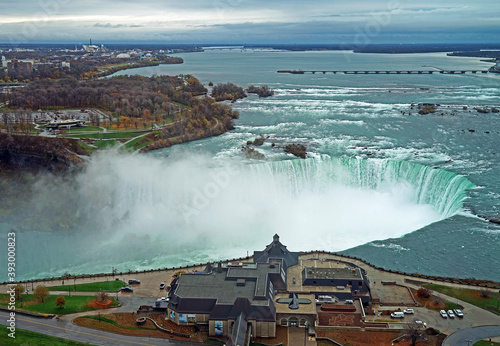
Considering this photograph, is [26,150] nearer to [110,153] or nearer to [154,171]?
[110,153]

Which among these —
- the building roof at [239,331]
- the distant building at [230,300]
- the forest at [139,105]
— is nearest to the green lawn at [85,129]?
the forest at [139,105]

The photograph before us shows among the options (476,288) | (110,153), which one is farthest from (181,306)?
(110,153)

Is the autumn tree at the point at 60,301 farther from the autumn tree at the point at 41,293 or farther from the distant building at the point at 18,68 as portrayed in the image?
the distant building at the point at 18,68

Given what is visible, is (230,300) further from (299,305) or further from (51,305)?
(51,305)

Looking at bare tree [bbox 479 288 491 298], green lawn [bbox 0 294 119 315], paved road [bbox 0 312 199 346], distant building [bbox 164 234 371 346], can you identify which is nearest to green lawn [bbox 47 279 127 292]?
green lawn [bbox 0 294 119 315]

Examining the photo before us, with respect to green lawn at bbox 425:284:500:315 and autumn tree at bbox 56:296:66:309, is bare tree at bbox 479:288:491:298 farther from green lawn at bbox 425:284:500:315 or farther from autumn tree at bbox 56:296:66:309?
autumn tree at bbox 56:296:66:309

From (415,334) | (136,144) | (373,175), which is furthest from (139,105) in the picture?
(415,334)
